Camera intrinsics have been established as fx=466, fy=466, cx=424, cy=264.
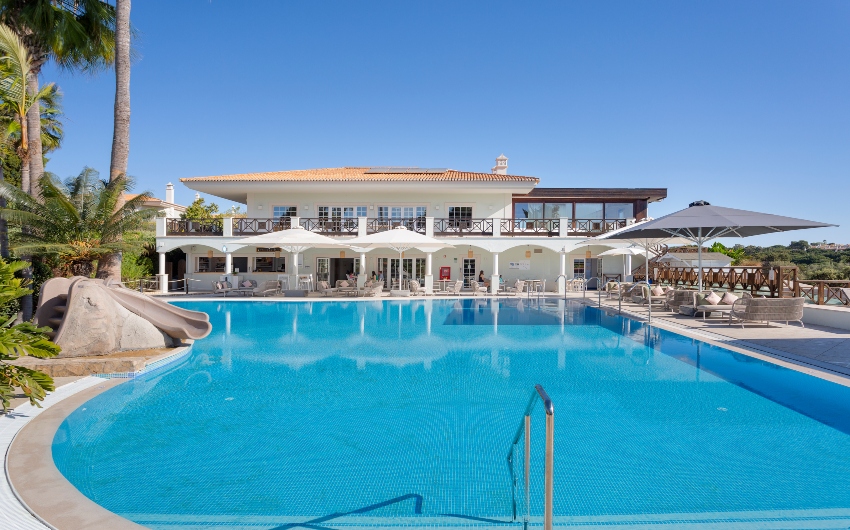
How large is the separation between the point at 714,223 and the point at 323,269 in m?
19.1

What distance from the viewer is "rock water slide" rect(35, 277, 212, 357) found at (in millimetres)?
7750

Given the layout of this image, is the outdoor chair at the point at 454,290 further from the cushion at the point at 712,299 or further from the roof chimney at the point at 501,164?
the roof chimney at the point at 501,164

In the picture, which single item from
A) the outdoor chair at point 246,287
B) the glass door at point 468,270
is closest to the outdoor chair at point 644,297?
the glass door at point 468,270

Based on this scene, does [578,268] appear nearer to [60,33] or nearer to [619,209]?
[619,209]

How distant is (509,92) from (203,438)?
2169 centimetres

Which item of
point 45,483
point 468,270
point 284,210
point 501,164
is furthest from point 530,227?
point 45,483

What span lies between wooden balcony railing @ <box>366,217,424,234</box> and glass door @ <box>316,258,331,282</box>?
3.05 metres

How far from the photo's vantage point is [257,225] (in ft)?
81.5

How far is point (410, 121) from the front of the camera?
26.4 m

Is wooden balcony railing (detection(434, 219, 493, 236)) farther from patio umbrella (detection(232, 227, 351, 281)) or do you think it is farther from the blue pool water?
the blue pool water

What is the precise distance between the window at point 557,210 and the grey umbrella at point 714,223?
1249 centimetres

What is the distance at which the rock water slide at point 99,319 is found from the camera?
7.75 m

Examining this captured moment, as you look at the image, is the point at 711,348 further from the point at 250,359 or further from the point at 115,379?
the point at 115,379

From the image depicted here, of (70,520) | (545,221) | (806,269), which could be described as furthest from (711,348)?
(806,269)
